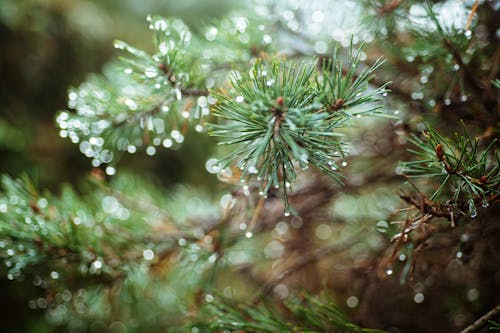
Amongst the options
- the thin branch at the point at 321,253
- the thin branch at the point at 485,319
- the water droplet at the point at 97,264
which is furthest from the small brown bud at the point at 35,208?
the thin branch at the point at 485,319

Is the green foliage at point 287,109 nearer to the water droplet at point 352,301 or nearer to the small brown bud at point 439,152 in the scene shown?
the small brown bud at point 439,152

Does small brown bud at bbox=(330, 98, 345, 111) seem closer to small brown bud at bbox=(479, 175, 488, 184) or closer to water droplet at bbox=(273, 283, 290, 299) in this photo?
small brown bud at bbox=(479, 175, 488, 184)

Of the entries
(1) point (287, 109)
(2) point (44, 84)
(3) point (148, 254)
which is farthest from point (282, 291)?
(2) point (44, 84)

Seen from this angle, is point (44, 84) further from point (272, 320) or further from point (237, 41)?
point (272, 320)

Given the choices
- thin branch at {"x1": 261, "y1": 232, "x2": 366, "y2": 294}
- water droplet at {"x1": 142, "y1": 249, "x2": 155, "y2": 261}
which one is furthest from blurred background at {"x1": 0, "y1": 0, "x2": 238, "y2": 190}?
thin branch at {"x1": 261, "y1": 232, "x2": 366, "y2": 294}

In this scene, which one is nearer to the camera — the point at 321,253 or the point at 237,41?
the point at 237,41

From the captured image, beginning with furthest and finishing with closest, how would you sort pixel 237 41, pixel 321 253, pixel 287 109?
1. pixel 321 253
2. pixel 237 41
3. pixel 287 109

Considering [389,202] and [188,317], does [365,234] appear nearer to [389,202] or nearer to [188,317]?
[389,202]

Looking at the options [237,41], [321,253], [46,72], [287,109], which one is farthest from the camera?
[46,72]

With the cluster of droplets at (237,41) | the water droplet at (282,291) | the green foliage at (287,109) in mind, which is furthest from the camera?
the water droplet at (282,291)

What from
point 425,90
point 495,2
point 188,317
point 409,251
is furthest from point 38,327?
point 495,2

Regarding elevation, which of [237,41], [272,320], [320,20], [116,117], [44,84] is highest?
[44,84]
